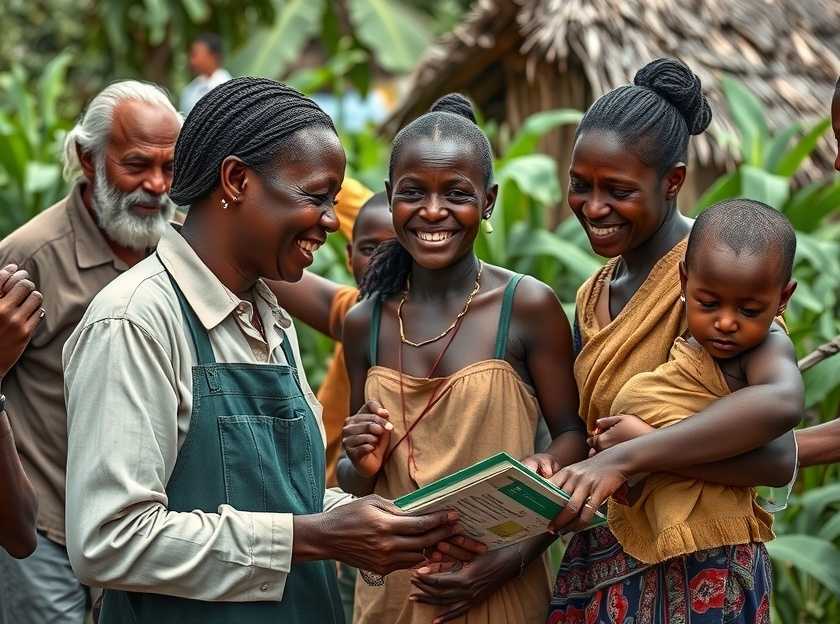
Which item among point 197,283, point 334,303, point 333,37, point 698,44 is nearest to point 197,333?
point 197,283

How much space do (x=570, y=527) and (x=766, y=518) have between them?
52 cm

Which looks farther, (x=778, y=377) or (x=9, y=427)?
(x=778, y=377)

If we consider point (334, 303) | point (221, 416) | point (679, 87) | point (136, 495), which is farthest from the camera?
point (334, 303)

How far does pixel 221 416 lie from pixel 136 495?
264 millimetres

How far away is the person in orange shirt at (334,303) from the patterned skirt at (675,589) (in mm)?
1307

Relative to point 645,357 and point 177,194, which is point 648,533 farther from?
point 177,194

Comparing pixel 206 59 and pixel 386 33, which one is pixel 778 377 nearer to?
pixel 206 59

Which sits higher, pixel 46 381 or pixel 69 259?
pixel 69 259

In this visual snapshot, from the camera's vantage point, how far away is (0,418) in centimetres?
271

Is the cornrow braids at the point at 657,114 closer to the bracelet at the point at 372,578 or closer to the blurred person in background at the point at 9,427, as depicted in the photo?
the bracelet at the point at 372,578

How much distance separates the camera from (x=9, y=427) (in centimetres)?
276

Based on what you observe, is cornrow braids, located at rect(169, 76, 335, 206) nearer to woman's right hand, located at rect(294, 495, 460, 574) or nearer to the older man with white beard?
woman's right hand, located at rect(294, 495, 460, 574)

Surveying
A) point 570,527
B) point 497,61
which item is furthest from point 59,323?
point 497,61

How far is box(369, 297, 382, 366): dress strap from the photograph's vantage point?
346cm
